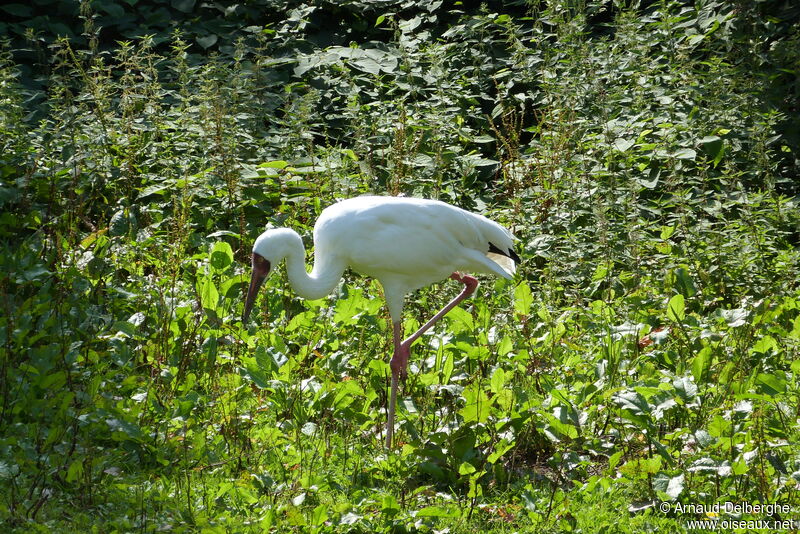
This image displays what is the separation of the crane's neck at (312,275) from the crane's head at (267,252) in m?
0.04

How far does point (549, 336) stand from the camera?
215 inches

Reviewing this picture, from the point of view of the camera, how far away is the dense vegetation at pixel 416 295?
409 centimetres

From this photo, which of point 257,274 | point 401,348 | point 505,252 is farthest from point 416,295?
point 257,274

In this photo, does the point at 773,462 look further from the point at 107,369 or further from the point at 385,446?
the point at 107,369

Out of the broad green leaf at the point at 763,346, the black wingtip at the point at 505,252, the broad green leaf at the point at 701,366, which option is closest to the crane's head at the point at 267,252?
the black wingtip at the point at 505,252

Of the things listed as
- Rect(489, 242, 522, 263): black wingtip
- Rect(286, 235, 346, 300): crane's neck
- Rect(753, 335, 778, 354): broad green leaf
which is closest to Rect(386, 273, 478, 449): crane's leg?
Rect(489, 242, 522, 263): black wingtip

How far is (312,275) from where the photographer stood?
17.0 feet

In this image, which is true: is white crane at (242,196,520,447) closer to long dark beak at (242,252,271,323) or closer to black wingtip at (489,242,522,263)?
long dark beak at (242,252,271,323)

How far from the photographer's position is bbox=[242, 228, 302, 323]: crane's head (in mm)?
5137

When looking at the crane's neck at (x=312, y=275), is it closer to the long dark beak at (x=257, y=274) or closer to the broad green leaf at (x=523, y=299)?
the long dark beak at (x=257, y=274)

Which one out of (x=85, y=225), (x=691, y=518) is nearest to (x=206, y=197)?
(x=85, y=225)

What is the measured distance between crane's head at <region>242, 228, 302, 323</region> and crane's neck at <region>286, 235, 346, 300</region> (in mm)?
42

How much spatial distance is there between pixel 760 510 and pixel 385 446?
181cm

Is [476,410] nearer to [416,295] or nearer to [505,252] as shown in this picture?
[505,252]
